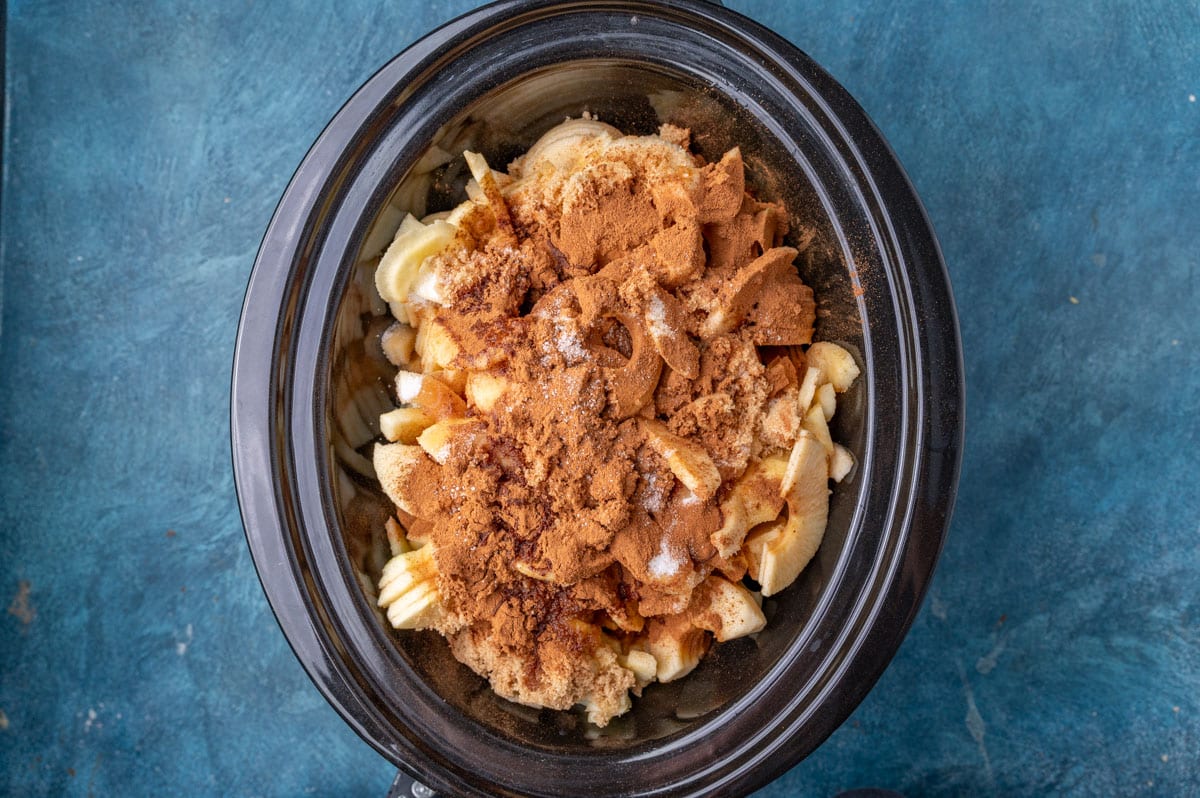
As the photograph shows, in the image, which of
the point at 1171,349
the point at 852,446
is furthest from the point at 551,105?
the point at 1171,349

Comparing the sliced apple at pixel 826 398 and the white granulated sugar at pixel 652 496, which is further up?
the sliced apple at pixel 826 398

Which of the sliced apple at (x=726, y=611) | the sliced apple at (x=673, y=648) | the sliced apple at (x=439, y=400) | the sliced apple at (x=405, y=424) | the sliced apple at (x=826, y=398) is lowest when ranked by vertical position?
the sliced apple at (x=673, y=648)

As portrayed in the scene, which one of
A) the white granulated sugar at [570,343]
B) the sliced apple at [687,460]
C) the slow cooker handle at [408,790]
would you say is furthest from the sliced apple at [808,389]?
the slow cooker handle at [408,790]

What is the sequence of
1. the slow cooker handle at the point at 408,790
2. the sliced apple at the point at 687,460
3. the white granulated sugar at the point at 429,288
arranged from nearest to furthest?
the sliced apple at the point at 687,460, the white granulated sugar at the point at 429,288, the slow cooker handle at the point at 408,790

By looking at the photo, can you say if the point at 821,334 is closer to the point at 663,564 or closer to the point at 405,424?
the point at 663,564

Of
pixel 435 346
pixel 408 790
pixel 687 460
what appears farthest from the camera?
pixel 408 790

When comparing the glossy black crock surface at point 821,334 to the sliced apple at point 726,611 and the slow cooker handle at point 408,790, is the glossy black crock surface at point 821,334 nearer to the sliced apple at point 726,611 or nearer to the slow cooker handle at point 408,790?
the sliced apple at point 726,611

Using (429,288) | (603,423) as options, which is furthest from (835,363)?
(429,288)
